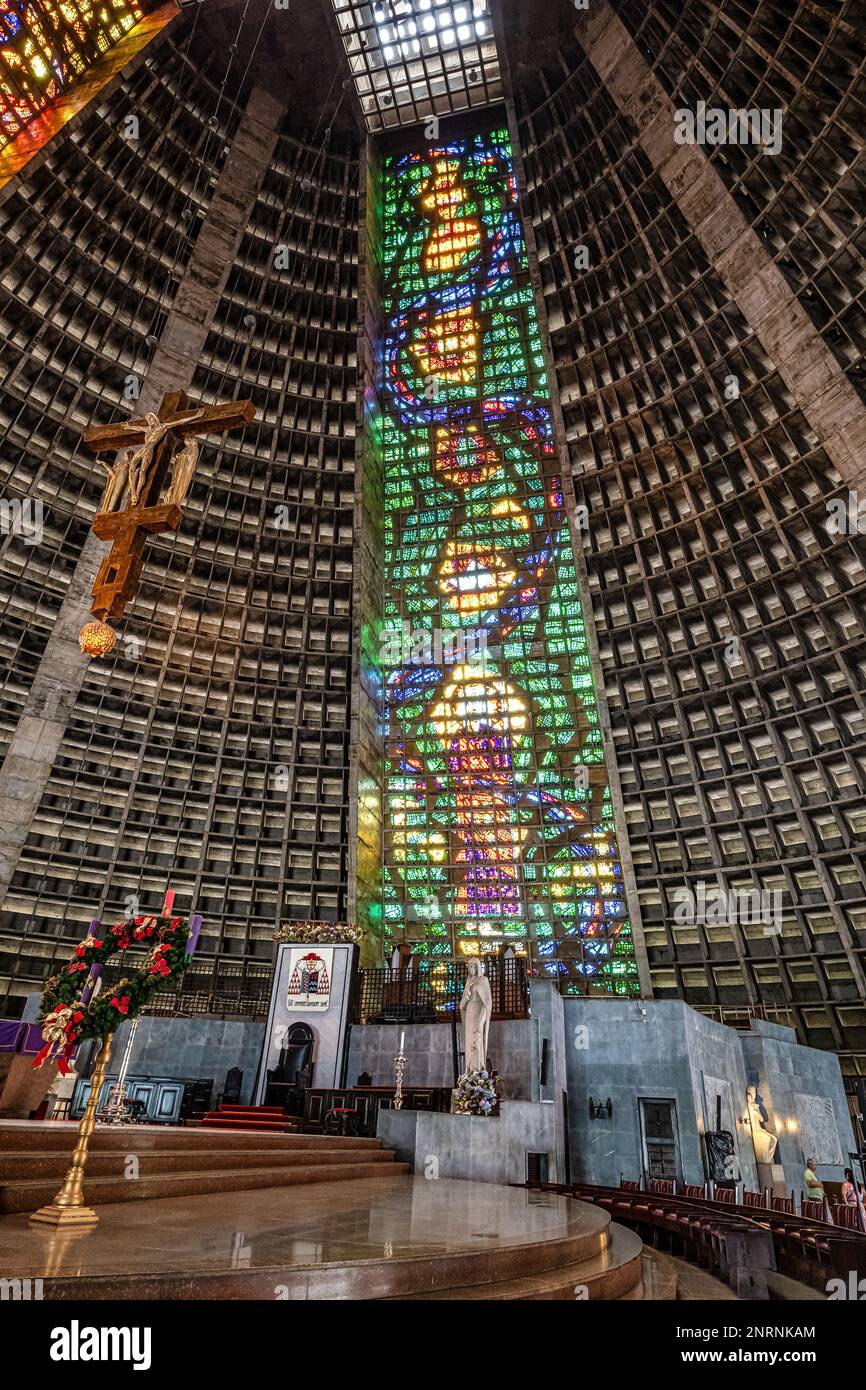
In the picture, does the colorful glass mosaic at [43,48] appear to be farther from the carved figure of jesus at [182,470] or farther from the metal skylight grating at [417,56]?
the carved figure of jesus at [182,470]

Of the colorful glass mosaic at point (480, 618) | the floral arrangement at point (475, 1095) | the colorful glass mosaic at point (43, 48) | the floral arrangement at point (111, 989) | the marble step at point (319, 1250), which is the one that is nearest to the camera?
the marble step at point (319, 1250)

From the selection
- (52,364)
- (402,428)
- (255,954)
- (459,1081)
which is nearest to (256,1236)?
(459,1081)

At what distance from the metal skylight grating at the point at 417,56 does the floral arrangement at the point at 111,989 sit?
1245 inches

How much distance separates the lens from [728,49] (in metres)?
18.2

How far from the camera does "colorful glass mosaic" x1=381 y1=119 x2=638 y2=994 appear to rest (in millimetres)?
19734

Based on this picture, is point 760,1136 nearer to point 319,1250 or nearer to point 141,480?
point 319,1250

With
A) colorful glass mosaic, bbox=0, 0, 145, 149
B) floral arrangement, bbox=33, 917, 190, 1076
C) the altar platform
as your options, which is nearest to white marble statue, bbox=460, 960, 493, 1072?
the altar platform

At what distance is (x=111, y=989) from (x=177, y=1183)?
154 cm

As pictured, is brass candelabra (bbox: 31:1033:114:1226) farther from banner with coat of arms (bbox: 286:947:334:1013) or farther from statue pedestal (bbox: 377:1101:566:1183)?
banner with coat of arms (bbox: 286:947:334:1013)

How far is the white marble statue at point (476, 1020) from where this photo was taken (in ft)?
30.5

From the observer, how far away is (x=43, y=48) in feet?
55.9

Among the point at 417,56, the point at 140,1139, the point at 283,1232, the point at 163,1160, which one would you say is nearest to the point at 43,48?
the point at 417,56

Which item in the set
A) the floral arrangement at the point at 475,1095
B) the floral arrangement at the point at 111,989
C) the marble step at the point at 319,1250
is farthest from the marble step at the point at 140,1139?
the floral arrangement at the point at 475,1095

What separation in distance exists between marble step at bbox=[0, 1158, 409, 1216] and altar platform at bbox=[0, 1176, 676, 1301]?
0.34 ft
